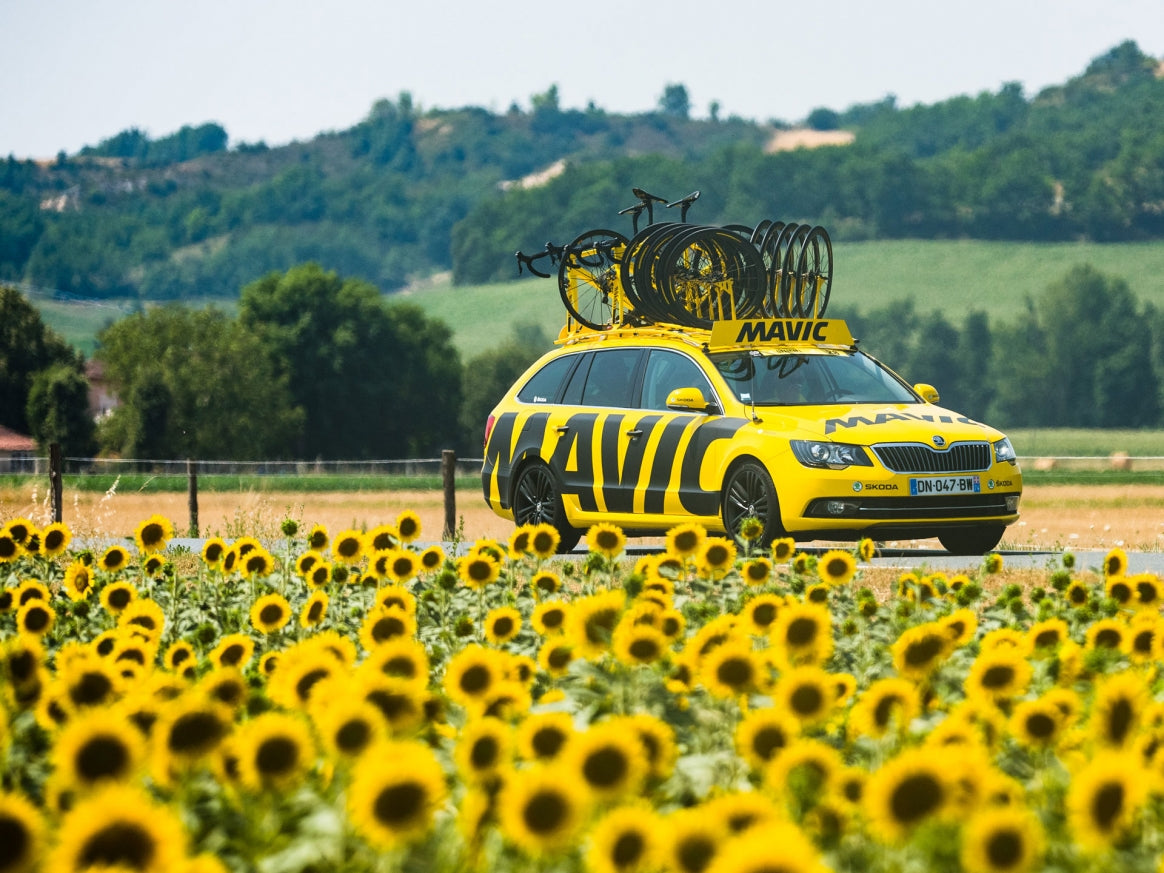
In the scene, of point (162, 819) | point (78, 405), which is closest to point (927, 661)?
point (162, 819)

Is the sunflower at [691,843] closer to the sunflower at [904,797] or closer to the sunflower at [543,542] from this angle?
the sunflower at [904,797]

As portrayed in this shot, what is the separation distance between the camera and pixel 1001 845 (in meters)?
2.64

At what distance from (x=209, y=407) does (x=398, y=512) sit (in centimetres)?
5507

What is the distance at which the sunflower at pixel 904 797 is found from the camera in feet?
9.30

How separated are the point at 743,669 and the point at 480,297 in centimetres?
15010

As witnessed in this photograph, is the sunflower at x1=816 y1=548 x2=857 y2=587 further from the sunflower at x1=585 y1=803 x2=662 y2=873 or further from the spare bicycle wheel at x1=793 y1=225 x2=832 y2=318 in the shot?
the spare bicycle wheel at x1=793 y1=225 x2=832 y2=318

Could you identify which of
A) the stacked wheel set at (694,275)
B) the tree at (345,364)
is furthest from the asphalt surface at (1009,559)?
the tree at (345,364)

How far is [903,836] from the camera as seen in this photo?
2812 millimetres

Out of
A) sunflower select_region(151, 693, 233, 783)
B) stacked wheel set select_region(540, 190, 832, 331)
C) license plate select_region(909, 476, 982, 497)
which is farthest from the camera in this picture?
stacked wheel set select_region(540, 190, 832, 331)

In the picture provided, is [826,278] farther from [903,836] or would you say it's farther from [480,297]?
[480,297]

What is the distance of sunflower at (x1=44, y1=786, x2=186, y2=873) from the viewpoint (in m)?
2.56

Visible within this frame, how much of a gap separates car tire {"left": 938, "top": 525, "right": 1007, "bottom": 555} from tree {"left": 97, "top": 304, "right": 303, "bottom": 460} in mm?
70858

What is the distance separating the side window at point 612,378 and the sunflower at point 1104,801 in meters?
11.4

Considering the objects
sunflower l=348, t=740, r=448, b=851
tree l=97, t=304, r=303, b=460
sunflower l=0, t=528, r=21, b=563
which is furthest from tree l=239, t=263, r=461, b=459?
sunflower l=348, t=740, r=448, b=851
